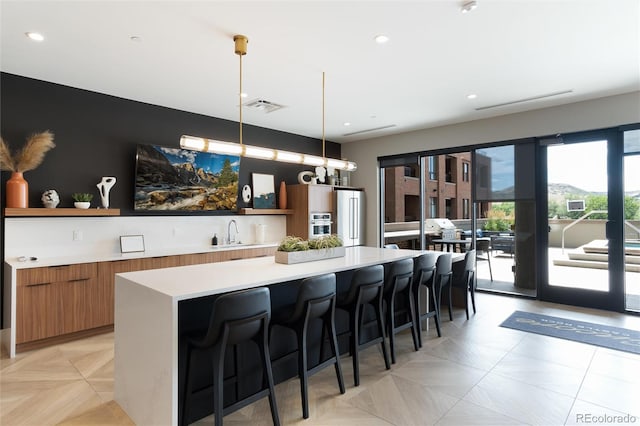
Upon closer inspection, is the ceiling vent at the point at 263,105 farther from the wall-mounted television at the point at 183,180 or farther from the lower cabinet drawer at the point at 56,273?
the lower cabinet drawer at the point at 56,273

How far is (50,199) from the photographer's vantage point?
4223 mm

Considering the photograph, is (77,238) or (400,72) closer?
(400,72)

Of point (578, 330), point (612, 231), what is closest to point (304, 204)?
point (578, 330)

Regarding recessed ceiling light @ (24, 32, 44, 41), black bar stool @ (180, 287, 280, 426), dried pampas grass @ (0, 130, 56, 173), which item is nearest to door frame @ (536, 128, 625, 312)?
black bar stool @ (180, 287, 280, 426)

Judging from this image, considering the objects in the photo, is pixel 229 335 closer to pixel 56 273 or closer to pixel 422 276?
pixel 422 276

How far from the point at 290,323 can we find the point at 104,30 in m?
2.91

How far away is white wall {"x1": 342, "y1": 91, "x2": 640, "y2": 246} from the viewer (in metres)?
5.02

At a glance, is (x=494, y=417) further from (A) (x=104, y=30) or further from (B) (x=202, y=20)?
(A) (x=104, y=30)

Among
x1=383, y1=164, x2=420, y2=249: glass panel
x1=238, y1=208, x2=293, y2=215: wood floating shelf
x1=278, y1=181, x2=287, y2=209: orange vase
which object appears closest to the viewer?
x1=238, y1=208, x2=293, y2=215: wood floating shelf

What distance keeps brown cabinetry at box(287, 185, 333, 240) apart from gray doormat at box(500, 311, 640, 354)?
347cm

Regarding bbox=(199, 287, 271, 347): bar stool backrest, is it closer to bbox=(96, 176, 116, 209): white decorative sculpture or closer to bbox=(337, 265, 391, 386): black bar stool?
bbox=(337, 265, 391, 386): black bar stool

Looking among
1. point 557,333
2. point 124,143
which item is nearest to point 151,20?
point 124,143

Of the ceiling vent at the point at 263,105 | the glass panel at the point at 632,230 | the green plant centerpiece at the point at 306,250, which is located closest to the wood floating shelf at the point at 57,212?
the ceiling vent at the point at 263,105

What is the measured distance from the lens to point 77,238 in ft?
14.9
